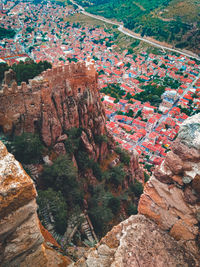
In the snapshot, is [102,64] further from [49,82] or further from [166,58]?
[49,82]

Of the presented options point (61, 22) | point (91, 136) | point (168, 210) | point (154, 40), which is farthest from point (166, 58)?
point (168, 210)

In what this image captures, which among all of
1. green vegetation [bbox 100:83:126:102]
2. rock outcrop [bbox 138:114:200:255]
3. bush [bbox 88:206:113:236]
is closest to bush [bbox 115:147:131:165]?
bush [bbox 88:206:113:236]

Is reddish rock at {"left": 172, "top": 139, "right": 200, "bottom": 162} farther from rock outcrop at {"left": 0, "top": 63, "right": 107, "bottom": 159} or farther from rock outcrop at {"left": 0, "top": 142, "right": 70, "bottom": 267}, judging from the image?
rock outcrop at {"left": 0, "top": 63, "right": 107, "bottom": 159}

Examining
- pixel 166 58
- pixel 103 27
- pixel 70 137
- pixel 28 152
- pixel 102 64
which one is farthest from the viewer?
pixel 103 27

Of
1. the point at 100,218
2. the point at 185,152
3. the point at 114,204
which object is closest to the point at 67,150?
the point at 100,218

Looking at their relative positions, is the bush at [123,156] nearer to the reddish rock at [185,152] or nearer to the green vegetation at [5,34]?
the reddish rock at [185,152]

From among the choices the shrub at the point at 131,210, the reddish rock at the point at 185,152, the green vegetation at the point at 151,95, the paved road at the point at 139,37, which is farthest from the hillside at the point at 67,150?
the paved road at the point at 139,37

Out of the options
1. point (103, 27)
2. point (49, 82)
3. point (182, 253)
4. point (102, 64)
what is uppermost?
point (182, 253)
